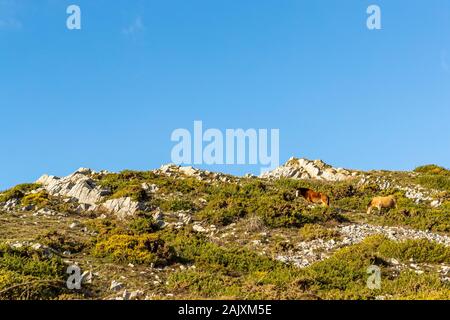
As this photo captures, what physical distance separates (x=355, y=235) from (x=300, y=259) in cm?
499

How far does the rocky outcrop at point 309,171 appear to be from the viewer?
45.5 meters

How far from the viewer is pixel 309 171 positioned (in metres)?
47.9

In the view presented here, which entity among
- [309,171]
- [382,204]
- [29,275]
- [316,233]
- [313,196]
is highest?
[29,275]

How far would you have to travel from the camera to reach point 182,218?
28.5 metres

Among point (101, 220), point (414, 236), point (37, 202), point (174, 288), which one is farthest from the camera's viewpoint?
point (37, 202)

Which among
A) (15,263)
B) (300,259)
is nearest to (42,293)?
(15,263)

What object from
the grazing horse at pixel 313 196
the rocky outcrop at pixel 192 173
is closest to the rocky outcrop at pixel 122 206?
the rocky outcrop at pixel 192 173

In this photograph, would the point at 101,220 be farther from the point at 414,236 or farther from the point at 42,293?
the point at 414,236

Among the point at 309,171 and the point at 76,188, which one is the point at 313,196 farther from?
the point at 309,171

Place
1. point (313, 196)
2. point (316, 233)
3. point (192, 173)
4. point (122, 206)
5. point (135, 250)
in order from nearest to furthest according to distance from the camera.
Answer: point (135, 250)
point (316, 233)
point (122, 206)
point (313, 196)
point (192, 173)

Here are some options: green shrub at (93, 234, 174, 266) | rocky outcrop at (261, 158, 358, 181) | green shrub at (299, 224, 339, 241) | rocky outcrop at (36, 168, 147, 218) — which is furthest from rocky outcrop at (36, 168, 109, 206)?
rocky outcrop at (261, 158, 358, 181)

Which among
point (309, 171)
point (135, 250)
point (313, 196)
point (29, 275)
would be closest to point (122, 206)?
point (135, 250)

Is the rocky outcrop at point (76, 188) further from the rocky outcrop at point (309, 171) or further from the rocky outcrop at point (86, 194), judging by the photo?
the rocky outcrop at point (309, 171)

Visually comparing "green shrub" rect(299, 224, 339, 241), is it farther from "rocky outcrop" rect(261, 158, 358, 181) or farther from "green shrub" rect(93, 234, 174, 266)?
"rocky outcrop" rect(261, 158, 358, 181)
